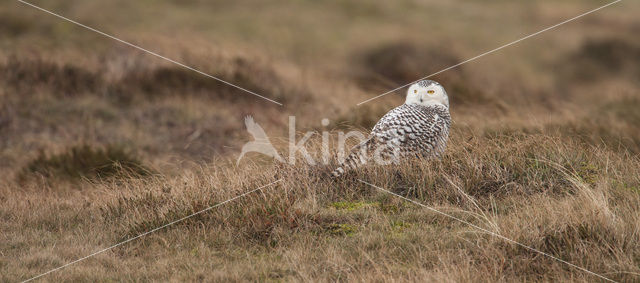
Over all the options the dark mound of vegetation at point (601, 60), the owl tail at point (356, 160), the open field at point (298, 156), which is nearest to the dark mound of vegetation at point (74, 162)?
the open field at point (298, 156)

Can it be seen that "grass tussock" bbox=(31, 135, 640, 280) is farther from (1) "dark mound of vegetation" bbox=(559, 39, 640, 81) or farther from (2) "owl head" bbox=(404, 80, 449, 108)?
(1) "dark mound of vegetation" bbox=(559, 39, 640, 81)

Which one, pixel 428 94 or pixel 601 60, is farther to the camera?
pixel 601 60

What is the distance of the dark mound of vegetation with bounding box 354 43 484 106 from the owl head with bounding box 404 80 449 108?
9.48 meters

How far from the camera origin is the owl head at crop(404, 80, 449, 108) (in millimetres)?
6916

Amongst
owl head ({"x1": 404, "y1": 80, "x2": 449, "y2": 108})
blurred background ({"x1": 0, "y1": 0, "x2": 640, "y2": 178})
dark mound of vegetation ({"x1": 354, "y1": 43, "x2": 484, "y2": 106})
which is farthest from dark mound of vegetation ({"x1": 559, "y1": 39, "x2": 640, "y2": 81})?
owl head ({"x1": 404, "y1": 80, "x2": 449, "y2": 108})

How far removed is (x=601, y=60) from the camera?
23.6 m

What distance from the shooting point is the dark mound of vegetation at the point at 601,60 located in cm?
2241

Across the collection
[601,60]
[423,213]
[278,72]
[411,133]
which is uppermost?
[411,133]

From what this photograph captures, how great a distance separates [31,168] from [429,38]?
1486 cm

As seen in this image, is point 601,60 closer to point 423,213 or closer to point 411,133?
point 411,133

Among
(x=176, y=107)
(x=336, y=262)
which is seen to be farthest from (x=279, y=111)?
(x=336, y=262)

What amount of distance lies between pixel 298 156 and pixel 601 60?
19.6 meters

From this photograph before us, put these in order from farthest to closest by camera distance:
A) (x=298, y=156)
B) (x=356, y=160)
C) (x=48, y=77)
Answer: (x=48, y=77), (x=298, y=156), (x=356, y=160)

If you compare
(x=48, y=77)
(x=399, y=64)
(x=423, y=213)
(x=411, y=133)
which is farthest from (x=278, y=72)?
(x=423, y=213)
